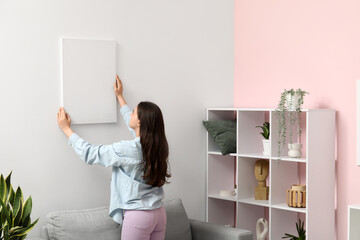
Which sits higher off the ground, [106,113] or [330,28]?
[330,28]

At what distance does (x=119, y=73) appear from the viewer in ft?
13.7

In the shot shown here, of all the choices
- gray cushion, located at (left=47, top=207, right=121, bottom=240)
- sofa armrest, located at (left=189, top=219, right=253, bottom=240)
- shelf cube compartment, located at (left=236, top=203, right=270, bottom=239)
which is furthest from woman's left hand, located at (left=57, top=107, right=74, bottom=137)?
shelf cube compartment, located at (left=236, top=203, right=270, bottom=239)

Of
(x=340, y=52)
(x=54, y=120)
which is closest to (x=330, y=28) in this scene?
(x=340, y=52)

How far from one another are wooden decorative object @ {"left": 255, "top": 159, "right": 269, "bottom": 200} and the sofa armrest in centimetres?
52

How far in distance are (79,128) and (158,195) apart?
73cm

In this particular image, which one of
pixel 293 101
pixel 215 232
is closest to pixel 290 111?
pixel 293 101

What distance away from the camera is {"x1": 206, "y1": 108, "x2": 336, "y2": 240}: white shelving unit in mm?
4113

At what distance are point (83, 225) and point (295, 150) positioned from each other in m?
1.56

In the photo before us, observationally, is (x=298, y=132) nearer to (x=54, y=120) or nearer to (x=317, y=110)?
(x=317, y=110)

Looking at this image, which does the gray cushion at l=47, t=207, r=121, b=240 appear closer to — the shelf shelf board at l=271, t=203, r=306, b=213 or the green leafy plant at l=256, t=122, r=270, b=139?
the shelf shelf board at l=271, t=203, r=306, b=213

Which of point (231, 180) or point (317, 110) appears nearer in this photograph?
point (317, 110)

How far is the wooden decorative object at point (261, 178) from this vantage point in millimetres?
4531

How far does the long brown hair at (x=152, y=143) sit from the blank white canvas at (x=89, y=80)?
0.52 metres

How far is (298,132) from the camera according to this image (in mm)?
4383
